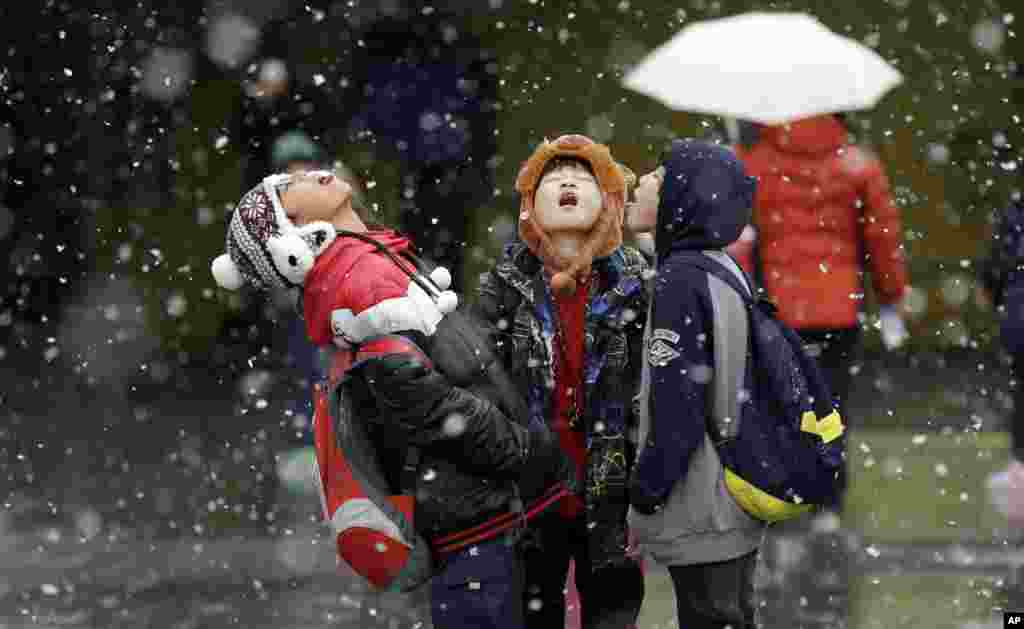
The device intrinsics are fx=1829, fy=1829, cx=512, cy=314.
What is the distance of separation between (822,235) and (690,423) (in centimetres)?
285

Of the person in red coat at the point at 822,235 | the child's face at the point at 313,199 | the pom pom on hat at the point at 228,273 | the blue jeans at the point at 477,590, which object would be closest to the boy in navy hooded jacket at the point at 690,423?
the blue jeans at the point at 477,590

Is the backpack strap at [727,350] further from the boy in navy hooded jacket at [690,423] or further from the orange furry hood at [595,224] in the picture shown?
the orange furry hood at [595,224]

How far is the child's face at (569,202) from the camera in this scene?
4.78 m

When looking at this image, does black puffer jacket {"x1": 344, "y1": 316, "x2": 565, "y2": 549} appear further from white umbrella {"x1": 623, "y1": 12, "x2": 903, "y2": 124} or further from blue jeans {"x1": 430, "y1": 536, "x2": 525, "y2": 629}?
white umbrella {"x1": 623, "y1": 12, "x2": 903, "y2": 124}

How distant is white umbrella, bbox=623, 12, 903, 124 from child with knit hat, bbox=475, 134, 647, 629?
2483mm

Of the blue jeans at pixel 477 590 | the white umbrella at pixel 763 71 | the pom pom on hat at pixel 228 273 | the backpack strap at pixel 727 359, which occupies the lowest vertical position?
the blue jeans at pixel 477 590

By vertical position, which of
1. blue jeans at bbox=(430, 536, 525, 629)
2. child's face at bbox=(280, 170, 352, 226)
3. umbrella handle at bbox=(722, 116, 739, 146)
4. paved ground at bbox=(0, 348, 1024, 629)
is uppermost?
umbrella handle at bbox=(722, 116, 739, 146)

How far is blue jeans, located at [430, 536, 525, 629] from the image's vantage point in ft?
14.2

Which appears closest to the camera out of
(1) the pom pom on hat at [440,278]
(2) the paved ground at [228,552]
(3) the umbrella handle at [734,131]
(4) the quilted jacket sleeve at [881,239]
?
(1) the pom pom on hat at [440,278]

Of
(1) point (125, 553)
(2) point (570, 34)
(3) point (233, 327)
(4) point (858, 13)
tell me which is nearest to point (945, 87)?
(4) point (858, 13)

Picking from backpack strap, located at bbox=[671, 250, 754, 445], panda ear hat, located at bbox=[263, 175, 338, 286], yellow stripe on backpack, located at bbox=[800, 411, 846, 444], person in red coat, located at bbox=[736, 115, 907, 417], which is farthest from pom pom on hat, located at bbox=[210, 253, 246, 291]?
person in red coat, located at bbox=[736, 115, 907, 417]

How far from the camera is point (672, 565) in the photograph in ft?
14.7

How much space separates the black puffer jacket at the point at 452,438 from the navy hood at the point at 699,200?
1.89 ft

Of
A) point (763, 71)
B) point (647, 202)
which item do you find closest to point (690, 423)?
point (647, 202)
